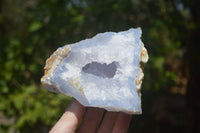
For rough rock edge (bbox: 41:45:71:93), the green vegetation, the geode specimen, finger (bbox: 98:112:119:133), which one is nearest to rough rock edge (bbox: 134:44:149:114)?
the geode specimen

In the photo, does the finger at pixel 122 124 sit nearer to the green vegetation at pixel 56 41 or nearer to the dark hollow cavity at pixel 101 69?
the dark hollow cavity at pixel 101 69

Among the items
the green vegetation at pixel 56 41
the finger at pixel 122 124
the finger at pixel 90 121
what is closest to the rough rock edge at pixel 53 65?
the finger at pixel 90 121

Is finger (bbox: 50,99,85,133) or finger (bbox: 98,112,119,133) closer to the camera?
finger (bbox: 50,99,85,133)

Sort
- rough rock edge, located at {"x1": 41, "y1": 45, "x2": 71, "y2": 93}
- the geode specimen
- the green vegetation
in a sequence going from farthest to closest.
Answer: the green vegetation < rough rock edge, located at {"x1": 41, "y1": 45, "x2": 71, "y2": 93} < the geode specimen

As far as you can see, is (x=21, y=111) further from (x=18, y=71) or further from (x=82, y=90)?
(x=82, y=90)

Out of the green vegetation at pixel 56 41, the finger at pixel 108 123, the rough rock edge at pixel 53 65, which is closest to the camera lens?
the rough rock edge at pixel 53 65

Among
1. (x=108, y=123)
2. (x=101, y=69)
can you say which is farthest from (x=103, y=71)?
(x=108, y=123)

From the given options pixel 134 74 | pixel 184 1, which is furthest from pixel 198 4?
pixel 134 74

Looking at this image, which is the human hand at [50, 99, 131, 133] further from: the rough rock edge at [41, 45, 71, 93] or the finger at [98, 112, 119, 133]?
the rough rock edge at [41, 45, 71, 93]
